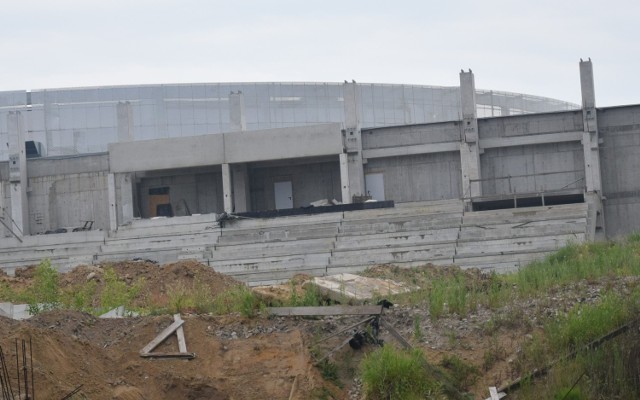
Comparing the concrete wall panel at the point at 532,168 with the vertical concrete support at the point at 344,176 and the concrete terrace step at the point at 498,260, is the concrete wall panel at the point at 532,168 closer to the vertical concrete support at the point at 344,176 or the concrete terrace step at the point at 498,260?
the vertical concrete support at the point at 344,176

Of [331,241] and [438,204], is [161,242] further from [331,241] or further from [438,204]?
[438,204]

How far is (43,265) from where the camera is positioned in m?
27.9

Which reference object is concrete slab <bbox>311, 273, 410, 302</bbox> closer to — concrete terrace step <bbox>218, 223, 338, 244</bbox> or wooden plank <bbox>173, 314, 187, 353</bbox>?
wooden plank <bbox>173, 314, 187, 353</bbox>

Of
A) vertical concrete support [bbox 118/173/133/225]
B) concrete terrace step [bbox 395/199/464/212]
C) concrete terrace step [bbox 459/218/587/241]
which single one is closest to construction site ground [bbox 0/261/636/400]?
concrete terrace step [bbox 459/218/587/241]

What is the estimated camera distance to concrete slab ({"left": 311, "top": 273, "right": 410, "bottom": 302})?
21.6 metres

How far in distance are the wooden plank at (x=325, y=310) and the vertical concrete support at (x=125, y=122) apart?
2811cm

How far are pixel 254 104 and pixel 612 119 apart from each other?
19.6m

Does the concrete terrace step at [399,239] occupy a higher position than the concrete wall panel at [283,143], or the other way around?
the concrete wall panel at [283,143]

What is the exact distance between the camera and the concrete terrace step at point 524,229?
36344 mm

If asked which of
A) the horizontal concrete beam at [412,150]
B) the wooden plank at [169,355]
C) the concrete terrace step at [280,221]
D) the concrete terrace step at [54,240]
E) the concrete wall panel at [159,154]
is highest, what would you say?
the concrete wall panel at [159,154]

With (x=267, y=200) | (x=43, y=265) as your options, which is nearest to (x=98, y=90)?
(x=267, y=200)

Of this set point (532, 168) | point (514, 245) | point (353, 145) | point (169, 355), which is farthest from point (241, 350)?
point (532, 168)

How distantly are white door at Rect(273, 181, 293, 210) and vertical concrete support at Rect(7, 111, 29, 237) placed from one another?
416 inches

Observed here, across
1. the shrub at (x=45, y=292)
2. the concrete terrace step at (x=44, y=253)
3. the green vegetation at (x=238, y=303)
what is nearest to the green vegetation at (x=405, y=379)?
the green vegetation at (x=238, y=303)
